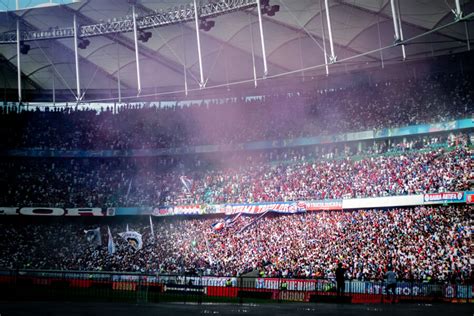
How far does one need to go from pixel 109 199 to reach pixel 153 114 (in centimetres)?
1145

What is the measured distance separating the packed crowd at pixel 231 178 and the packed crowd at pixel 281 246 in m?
1.71

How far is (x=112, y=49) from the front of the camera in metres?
47.6

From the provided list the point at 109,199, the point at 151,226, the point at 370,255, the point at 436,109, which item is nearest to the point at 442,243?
the point at 370,255

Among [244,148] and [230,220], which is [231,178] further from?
[230,220]

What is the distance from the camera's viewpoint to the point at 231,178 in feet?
148

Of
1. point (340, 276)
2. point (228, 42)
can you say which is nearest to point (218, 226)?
point (228, 42)

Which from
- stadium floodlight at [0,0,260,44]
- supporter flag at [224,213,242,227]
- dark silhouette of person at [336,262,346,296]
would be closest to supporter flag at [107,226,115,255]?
supporter flag at [224,213,242,227]

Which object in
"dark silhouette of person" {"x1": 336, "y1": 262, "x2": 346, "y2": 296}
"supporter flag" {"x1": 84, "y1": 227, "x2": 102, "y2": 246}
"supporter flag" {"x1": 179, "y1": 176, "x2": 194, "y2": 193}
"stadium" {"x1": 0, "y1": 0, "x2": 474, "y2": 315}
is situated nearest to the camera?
"dark silhouette of person" {"x1": 336, "y1": 262, "x2": 346, "y2": 296}

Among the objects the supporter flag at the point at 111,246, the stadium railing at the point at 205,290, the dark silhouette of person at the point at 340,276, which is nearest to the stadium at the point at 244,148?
the stadium railing at the point at 205,290

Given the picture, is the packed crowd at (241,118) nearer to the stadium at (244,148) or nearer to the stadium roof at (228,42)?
the stadium at (244,148)

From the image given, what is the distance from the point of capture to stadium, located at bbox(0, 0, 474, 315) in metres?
30.8

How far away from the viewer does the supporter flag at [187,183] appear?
150ft

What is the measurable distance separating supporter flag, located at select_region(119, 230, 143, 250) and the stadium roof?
12.9 metres

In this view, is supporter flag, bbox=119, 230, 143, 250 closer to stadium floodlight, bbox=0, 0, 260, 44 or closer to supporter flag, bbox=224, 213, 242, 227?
supporter flag, bbox=224, 213, 242, 227
